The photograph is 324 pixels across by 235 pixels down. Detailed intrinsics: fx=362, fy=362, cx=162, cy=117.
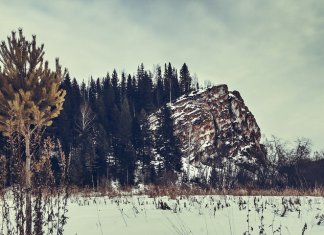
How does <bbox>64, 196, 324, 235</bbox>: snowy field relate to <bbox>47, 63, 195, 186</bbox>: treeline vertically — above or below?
below

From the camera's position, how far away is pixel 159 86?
74250mm

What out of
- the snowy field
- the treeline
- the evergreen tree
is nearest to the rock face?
the treeline

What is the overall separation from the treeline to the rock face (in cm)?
365

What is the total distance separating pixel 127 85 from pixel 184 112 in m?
18.7

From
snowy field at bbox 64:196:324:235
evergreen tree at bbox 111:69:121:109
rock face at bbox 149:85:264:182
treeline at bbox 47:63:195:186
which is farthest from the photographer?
evergreen tree at bbox 111:69:121:109

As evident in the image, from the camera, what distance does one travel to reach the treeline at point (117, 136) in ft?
135

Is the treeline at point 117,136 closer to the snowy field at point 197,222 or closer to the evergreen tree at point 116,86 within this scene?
the evergreen tree at point 116,86

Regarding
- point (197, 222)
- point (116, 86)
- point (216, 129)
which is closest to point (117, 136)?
point (216, 129)

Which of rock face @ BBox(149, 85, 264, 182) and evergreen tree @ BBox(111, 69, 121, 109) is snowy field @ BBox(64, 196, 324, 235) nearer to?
rock face @ BBox(149, 85, 264, 182)

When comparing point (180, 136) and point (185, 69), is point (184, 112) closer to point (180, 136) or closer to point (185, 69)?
point (180, 136)

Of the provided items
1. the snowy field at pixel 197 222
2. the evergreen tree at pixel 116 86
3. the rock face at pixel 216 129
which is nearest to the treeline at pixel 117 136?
the evergreen tree at pixel 116 86

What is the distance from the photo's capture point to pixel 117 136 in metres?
52.3

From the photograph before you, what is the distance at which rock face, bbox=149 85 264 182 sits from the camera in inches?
2089

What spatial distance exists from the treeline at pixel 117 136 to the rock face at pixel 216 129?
365 cm
